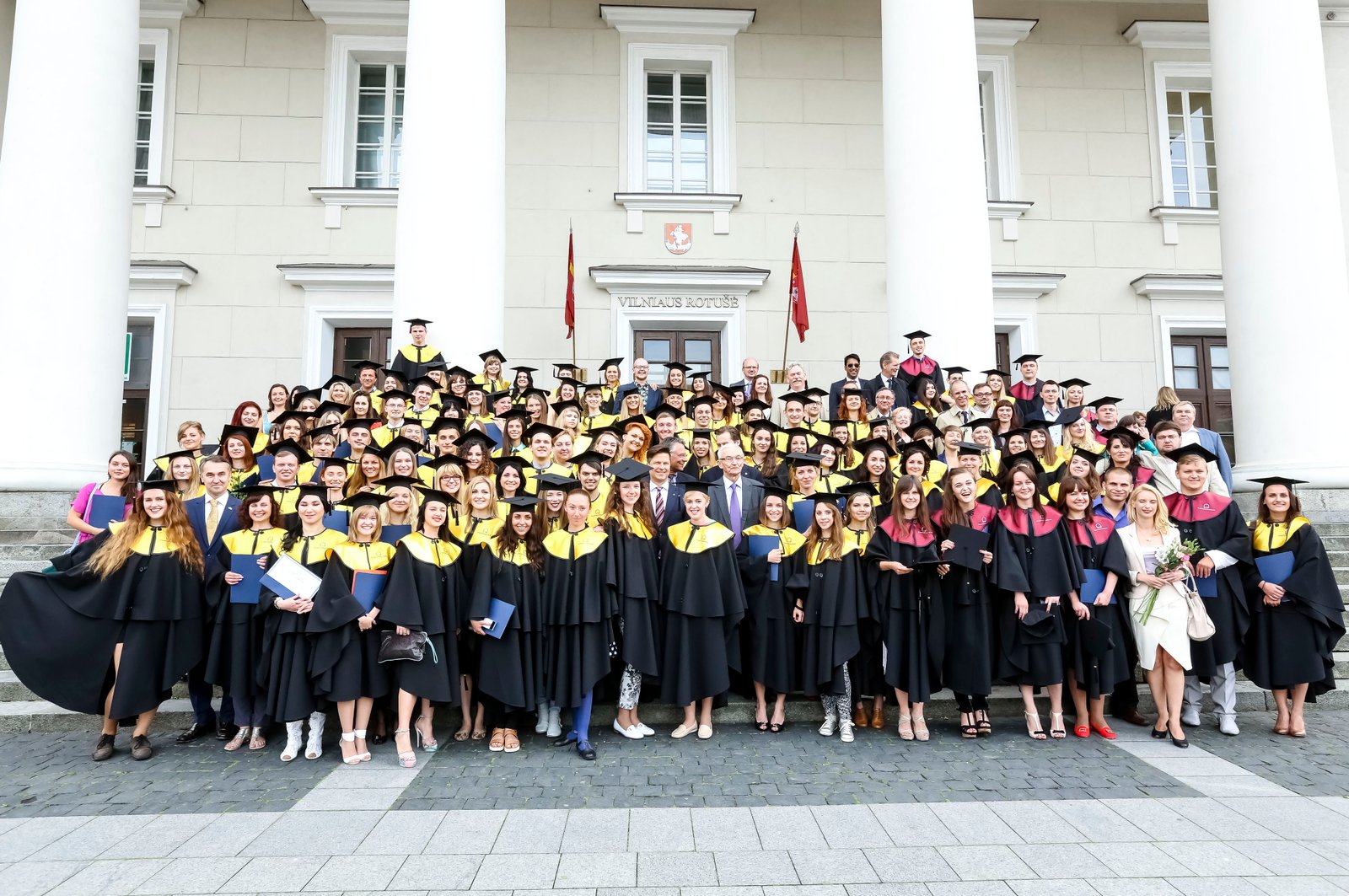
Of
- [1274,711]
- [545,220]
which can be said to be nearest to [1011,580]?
[1274,711]

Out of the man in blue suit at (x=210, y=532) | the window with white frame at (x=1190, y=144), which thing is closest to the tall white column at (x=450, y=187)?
the man in blue suit at (x=210, y=532)

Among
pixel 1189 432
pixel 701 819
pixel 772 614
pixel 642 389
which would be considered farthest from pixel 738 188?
pixel 701 819

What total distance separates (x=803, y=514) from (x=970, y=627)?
1.41m

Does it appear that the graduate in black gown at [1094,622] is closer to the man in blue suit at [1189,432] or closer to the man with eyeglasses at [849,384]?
the man in blue suit at [1189,432]

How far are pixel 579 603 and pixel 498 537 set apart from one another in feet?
2.28

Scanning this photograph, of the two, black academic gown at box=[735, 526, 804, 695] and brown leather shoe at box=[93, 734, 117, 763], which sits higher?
black academic gown at box=[735, 526, 804, 695]

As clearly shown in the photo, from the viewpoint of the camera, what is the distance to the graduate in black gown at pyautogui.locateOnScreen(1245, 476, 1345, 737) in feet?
18.7

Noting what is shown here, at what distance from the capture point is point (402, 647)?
5.12m

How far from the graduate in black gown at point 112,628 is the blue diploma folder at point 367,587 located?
3.60ft

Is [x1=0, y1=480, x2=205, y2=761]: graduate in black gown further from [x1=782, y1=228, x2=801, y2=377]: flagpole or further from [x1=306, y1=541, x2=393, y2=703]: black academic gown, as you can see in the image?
[x1=782, y1=228, x2=801, y2=377]: flagpole

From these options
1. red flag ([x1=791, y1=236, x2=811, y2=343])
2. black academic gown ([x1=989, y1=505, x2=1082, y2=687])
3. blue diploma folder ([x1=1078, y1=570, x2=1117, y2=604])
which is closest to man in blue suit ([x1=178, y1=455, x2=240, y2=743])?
black academic gown ([x1=989, y1=505, x2=1082, y2=687])

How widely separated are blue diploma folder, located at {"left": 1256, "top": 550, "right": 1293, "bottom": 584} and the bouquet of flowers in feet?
1.82

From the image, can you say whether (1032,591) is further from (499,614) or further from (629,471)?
(499,614)

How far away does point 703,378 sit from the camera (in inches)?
358
